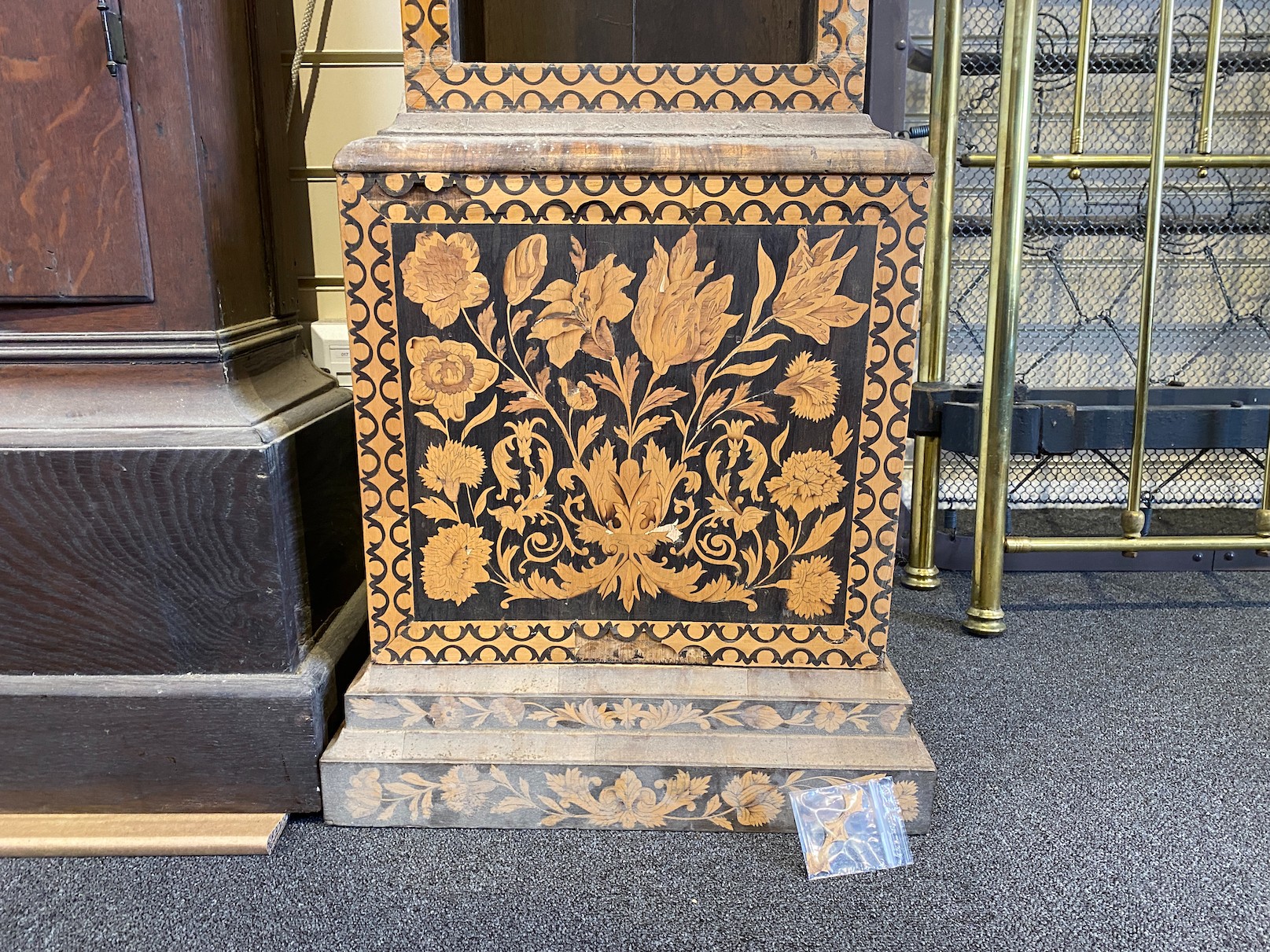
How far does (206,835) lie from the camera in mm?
860

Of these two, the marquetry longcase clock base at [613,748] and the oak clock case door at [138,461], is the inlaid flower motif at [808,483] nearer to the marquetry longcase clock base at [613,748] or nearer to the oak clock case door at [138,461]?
the marquetry longcase clock base at [613,748]

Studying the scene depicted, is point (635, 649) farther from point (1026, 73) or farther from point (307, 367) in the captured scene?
point (1026, 73)

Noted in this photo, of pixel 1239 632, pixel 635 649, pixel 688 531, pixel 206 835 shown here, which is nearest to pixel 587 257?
pixel 688 531

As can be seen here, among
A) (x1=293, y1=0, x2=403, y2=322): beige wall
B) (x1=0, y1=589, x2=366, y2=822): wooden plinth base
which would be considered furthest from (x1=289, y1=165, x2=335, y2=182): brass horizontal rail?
(x1=0, y1=589, x2=366, y2=822): wooden plinth base

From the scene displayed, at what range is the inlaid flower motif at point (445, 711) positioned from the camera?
0.90m

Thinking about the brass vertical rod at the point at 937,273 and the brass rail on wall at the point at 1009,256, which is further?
the brass vertical rod at the point at 937,273

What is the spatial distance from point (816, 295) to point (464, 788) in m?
0.59

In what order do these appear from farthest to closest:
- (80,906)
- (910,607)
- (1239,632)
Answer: (910,607)
(1239,632)
(80,906)

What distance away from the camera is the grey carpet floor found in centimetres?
75

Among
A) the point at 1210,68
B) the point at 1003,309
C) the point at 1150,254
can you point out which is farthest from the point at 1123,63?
the point at 1003,309

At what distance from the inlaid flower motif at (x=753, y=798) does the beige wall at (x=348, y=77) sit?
111cm

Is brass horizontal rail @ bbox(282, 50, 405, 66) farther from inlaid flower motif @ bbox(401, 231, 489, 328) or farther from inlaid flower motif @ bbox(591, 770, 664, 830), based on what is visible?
inlaid flower motif @ bbox(591, 770, 664, 830)

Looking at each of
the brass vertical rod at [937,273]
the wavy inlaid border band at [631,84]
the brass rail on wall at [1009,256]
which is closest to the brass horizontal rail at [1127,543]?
the brass rail on wall at [1009,256]

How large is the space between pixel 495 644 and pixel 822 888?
388 millimetres
